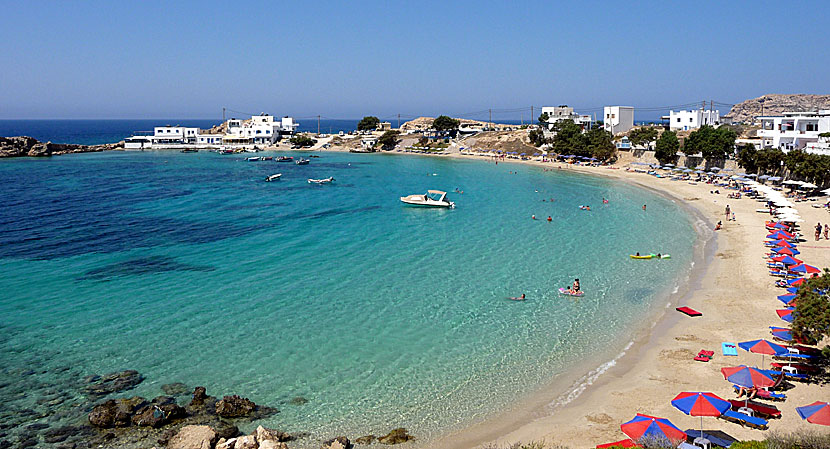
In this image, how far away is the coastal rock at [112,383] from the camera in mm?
22538

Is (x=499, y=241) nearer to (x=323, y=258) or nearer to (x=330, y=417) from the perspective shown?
(x=323, y=258)

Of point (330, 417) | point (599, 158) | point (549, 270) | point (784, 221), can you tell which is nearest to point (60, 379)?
point (330, 417)

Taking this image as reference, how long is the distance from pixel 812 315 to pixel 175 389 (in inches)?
1007

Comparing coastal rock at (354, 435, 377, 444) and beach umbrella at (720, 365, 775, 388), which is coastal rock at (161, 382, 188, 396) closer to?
coastal rock at (354, 435, 377, 444)

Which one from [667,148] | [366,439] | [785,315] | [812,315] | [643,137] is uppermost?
[643,137]

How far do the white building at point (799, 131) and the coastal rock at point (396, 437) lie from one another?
226 feet

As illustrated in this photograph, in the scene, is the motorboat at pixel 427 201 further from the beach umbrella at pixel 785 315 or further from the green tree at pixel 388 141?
the green tree at pixel 388 141

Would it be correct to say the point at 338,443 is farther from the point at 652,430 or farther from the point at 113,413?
the point at 652,430

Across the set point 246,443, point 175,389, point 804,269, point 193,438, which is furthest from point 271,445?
point 804,269

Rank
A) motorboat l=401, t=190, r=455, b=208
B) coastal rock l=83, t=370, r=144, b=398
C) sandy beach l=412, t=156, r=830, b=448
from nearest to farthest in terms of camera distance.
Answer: sandy beach l=412, t=156, r=830, b=448, coastal rock l=83, t=370, r=144, b=398, motorboat l=401, t=190, r=455, b=208

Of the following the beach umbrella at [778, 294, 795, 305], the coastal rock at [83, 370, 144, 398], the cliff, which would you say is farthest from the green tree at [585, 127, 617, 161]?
the cliff

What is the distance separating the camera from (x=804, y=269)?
3588cm

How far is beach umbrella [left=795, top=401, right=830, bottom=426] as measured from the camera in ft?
57.9

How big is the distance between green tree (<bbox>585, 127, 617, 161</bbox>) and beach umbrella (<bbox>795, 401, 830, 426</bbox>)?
93676 millimetres
